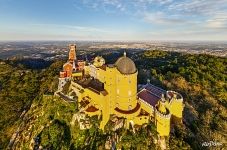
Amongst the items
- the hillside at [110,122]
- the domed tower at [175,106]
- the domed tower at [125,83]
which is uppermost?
the domed tower at [125,83]

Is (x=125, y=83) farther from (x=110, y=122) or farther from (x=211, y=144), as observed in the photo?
(x=211, y=144)

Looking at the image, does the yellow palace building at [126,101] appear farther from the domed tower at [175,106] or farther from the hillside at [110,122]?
the hillside at [110,122]

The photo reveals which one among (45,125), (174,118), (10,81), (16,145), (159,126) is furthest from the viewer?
(10,81)

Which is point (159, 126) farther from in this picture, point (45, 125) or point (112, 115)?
point (45, 125)

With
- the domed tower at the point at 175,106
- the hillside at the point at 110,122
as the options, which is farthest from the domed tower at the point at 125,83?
the domed tower at the point at 175,106

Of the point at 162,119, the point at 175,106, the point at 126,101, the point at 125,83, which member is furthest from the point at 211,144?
the point at 125,83

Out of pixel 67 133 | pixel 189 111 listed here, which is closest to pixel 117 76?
pixel 67 133
